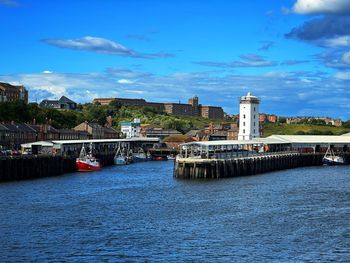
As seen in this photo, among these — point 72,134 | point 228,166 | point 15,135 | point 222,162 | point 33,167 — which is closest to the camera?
point 33,167

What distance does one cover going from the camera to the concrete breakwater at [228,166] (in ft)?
292

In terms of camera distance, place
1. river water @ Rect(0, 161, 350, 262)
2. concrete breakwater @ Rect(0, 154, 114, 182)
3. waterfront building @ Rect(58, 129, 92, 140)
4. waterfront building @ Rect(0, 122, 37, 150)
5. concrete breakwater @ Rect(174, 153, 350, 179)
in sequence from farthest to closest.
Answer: waterfront building @ Rect(58, 129, 92, 140), waterfront building @ Rect(0, 122, 37, 150), concrete breakwater @ Rect(174, 153, 350, 179), concrete breakwater @ Rect(0, 154, 114, 182), river water @ Rect(0, 161, 350, 262)

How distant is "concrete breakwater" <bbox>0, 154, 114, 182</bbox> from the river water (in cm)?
614

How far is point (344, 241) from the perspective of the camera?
142ft

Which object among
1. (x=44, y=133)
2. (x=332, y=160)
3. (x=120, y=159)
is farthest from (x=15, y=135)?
(x=332, y=160)

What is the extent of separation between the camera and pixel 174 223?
4997cm

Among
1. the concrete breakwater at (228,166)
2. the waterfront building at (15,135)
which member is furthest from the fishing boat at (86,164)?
the concrete breakwater at (228,166)

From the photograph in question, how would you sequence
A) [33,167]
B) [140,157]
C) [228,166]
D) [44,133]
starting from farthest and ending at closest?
[140,157] < [44,133] < [228,166] < [33,167]

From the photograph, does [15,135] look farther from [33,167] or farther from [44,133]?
[33,167]

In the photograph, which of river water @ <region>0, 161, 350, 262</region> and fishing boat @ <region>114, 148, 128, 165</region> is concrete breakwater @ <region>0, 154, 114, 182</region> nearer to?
river water @ <region>0, 161, 350, 262</region>

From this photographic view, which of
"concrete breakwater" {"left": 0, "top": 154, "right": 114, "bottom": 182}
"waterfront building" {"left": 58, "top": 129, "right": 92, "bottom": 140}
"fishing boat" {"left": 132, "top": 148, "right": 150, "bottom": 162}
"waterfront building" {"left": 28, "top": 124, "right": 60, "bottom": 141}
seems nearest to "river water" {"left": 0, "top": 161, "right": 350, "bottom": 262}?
"concrete breakwater" {"left": 0, "top": 154, "right": 114, "bottom": 182}

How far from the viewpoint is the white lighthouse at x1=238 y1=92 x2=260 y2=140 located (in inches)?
5763

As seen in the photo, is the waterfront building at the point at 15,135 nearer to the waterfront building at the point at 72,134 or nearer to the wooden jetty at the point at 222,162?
the waterfront building at the point at 72,134

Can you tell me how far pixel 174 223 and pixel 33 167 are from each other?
45.4 metres
